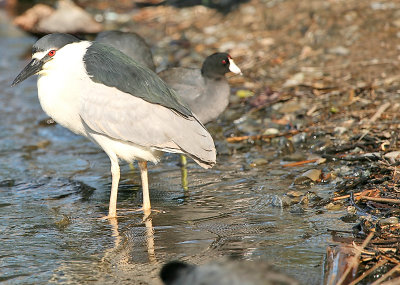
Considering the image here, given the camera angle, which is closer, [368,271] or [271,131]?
[368,271]

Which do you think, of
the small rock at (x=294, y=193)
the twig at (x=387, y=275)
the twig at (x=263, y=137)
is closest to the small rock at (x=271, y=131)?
the twig at (x=263, y=137)

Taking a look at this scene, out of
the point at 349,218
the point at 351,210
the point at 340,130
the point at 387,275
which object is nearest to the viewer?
the point at 387,275

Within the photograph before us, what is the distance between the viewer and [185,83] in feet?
25.0

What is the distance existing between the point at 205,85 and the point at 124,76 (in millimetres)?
2042

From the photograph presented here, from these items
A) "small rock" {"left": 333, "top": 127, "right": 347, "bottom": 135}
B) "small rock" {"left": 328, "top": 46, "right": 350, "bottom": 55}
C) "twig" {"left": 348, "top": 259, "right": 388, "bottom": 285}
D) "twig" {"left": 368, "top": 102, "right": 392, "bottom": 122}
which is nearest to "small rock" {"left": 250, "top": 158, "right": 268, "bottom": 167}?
"small rock" {"left": 333, "top": 127, "right": 347, "bottom": 135}

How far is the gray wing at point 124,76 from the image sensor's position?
567 centimetres

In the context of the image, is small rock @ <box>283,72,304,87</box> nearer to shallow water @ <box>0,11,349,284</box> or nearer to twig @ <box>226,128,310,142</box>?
twig @ <box>226,128,310,142</box>

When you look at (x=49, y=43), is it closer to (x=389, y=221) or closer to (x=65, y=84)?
(x=65, y=84)

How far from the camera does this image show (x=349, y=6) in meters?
10.6

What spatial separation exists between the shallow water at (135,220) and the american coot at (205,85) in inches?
24.8

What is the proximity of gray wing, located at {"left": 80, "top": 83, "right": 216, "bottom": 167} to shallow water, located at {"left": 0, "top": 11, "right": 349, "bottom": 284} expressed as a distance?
0.52 metres

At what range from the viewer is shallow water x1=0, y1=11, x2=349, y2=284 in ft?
14.9

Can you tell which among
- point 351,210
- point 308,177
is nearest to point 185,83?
point 308,177

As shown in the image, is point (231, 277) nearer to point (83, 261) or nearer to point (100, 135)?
point (83, 261)
